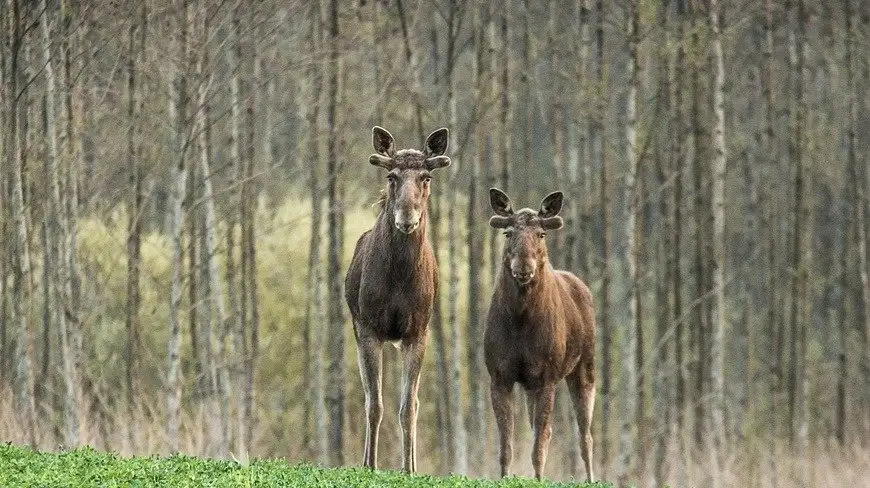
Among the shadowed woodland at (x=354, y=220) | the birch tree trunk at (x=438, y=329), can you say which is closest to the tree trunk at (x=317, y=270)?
the shadowed woodland at (x=354, y=220)

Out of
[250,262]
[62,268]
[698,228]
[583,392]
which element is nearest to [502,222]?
[583,392]

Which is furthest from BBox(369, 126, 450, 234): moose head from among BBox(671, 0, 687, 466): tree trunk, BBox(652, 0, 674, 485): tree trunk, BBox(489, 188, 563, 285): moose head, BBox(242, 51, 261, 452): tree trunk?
BBox(671, 0, 687, 466): tree trunk

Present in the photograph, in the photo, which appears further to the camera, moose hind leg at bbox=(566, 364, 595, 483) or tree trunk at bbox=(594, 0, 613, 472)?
tree trunk at bbox=(594, 0, 613, 472)

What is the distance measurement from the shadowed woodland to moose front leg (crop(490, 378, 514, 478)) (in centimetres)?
267

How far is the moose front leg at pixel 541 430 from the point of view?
13031mm

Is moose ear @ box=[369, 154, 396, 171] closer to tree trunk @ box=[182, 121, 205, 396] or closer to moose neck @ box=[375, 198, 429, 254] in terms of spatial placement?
moose neck @ box=[375, 198, 429, 254]

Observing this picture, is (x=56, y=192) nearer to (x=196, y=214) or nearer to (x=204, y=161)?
(x=204, y=161)

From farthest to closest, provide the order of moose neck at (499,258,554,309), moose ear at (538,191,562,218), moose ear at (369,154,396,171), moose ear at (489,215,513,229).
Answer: moose neck at (499,258,554,309)
moose ear at (538,191,562,218)
moose ear at (489,215,513,229)
moose ear at (369,154,396,171)

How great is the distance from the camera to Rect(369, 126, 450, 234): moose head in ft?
40.6

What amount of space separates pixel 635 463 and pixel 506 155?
6309mm

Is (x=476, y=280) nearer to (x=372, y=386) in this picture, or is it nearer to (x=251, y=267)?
(x=251, y=267)

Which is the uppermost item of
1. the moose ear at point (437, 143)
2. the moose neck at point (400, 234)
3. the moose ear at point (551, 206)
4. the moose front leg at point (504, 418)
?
the moose ear at point (437, 143)

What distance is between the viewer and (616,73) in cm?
4222

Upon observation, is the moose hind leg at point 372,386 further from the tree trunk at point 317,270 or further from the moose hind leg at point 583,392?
the tree trunk at point 317,270
